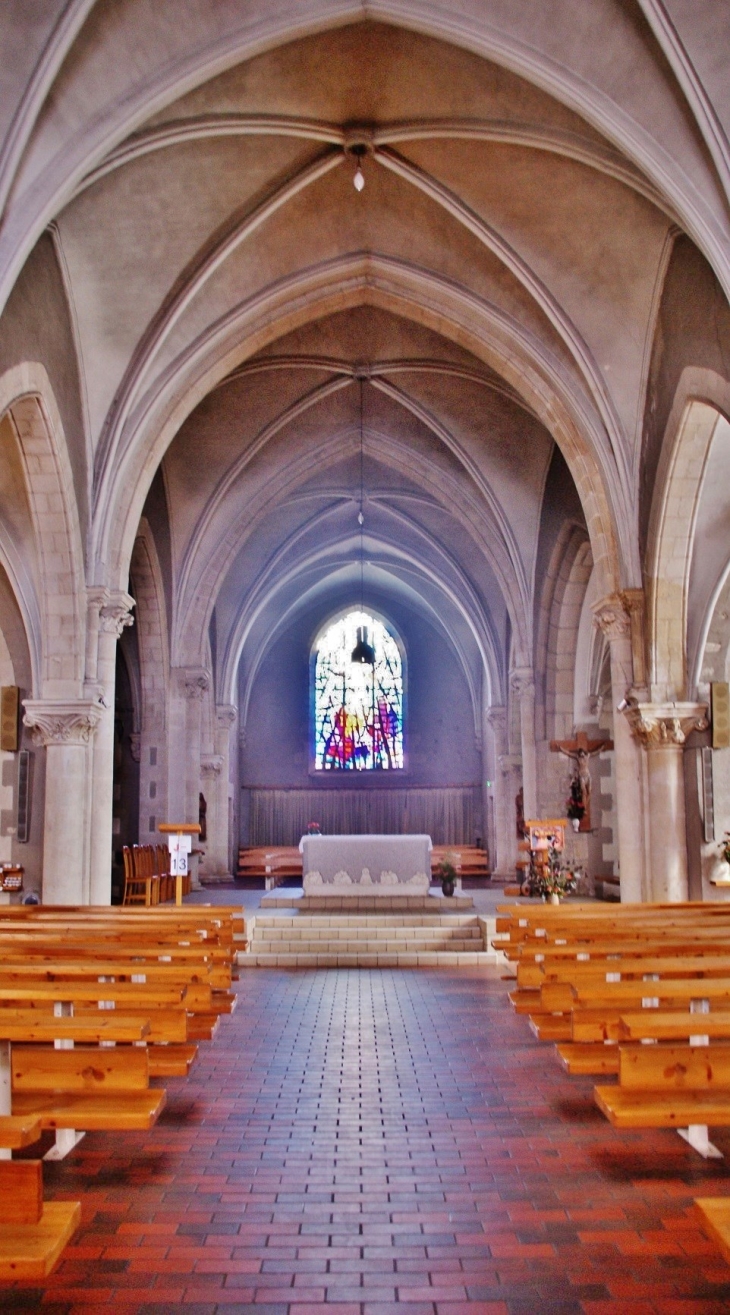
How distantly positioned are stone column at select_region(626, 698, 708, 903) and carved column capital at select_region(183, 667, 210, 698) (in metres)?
8.66

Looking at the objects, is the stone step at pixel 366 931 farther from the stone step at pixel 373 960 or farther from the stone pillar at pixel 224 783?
the stone pillar at pixel 224 783

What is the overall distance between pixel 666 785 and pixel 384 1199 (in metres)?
8.96

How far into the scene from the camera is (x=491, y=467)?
18.4m

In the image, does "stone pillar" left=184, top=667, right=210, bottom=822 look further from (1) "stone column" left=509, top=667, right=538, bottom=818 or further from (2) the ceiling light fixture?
(2) the ceiling light fixture

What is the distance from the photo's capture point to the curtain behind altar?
29047 mm

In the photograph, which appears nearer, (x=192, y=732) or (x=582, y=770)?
(x=582, y=770)

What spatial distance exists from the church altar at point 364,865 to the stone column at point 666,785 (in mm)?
3973

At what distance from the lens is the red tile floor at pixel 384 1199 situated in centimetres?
364

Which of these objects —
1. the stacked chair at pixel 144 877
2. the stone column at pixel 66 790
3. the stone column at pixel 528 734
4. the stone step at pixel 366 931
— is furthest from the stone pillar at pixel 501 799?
the stone column at pixel 66 790

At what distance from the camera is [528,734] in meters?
19.2

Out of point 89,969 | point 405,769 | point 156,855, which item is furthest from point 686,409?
point 405,769

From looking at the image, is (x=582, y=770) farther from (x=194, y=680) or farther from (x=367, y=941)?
(x=194, y=680)

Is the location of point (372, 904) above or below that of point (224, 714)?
below

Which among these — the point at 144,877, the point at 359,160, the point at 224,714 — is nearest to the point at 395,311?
the point at 359,160
